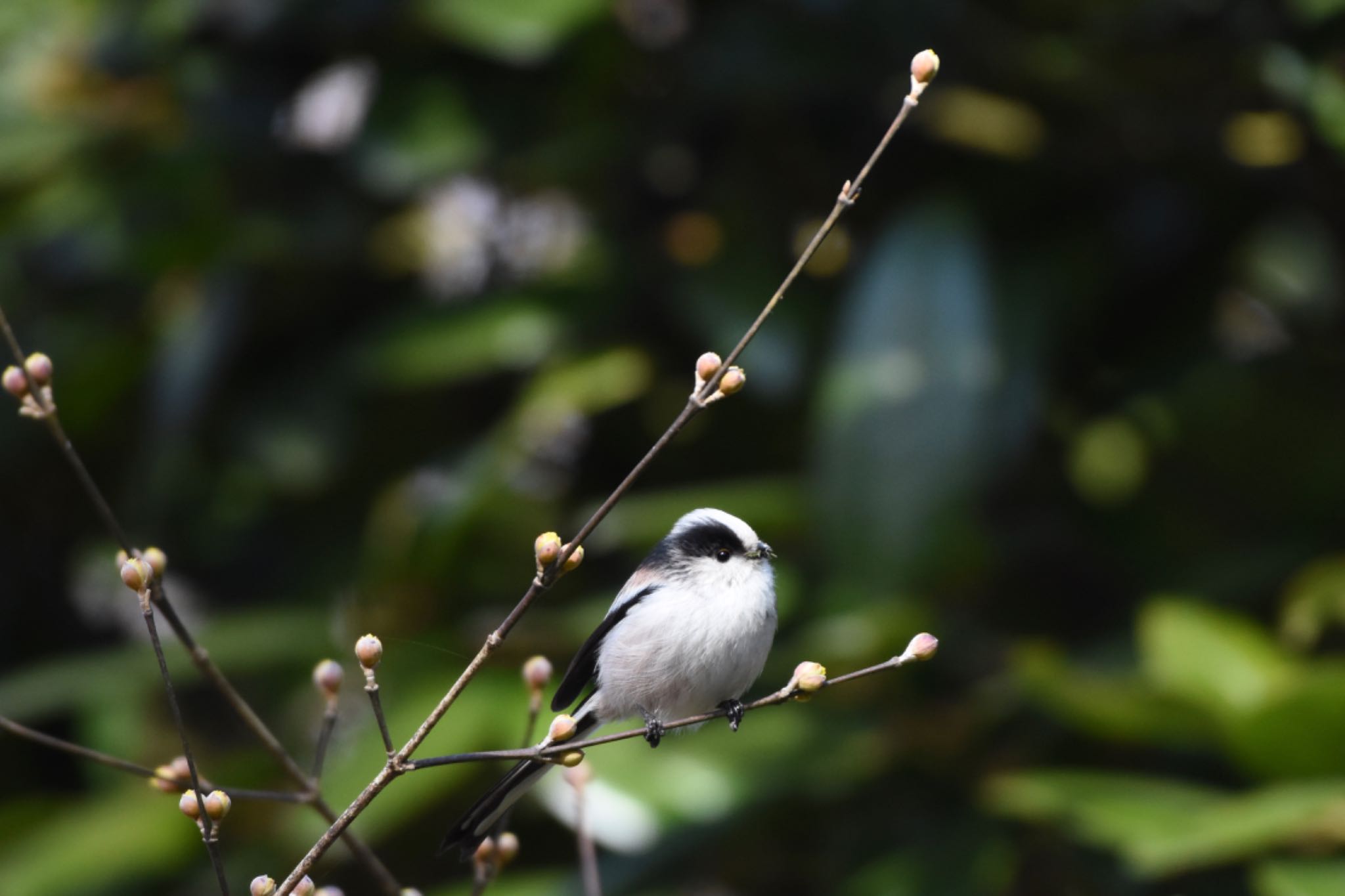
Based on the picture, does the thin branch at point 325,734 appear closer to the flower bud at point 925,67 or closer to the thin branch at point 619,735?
the thin branch at point 619,735

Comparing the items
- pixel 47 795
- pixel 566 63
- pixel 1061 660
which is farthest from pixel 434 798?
pixel 566 63

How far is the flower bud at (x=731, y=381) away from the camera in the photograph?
70 cm

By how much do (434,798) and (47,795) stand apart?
Result: 3.78 ft

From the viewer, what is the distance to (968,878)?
1.87m

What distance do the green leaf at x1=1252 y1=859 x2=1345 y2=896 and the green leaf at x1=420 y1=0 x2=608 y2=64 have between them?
5.20 ft

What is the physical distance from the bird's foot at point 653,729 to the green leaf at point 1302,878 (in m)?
1.11

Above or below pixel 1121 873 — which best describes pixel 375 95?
above

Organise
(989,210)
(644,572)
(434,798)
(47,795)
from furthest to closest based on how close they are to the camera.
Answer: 1. (47,795)
2. (989,210)
3. (434,798)
4. (644,572)

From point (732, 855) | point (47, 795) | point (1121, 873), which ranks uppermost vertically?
point (47, 795)

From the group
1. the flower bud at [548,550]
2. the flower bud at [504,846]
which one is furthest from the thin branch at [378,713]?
the flower bud at [504,846]

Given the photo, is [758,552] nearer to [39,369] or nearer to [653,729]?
[653,729]

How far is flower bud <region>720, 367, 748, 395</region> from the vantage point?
697mm

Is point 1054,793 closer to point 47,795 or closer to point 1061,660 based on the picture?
point 1061,660

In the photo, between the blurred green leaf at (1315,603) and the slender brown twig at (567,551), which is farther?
the blurred green leaf at (1315,603)
